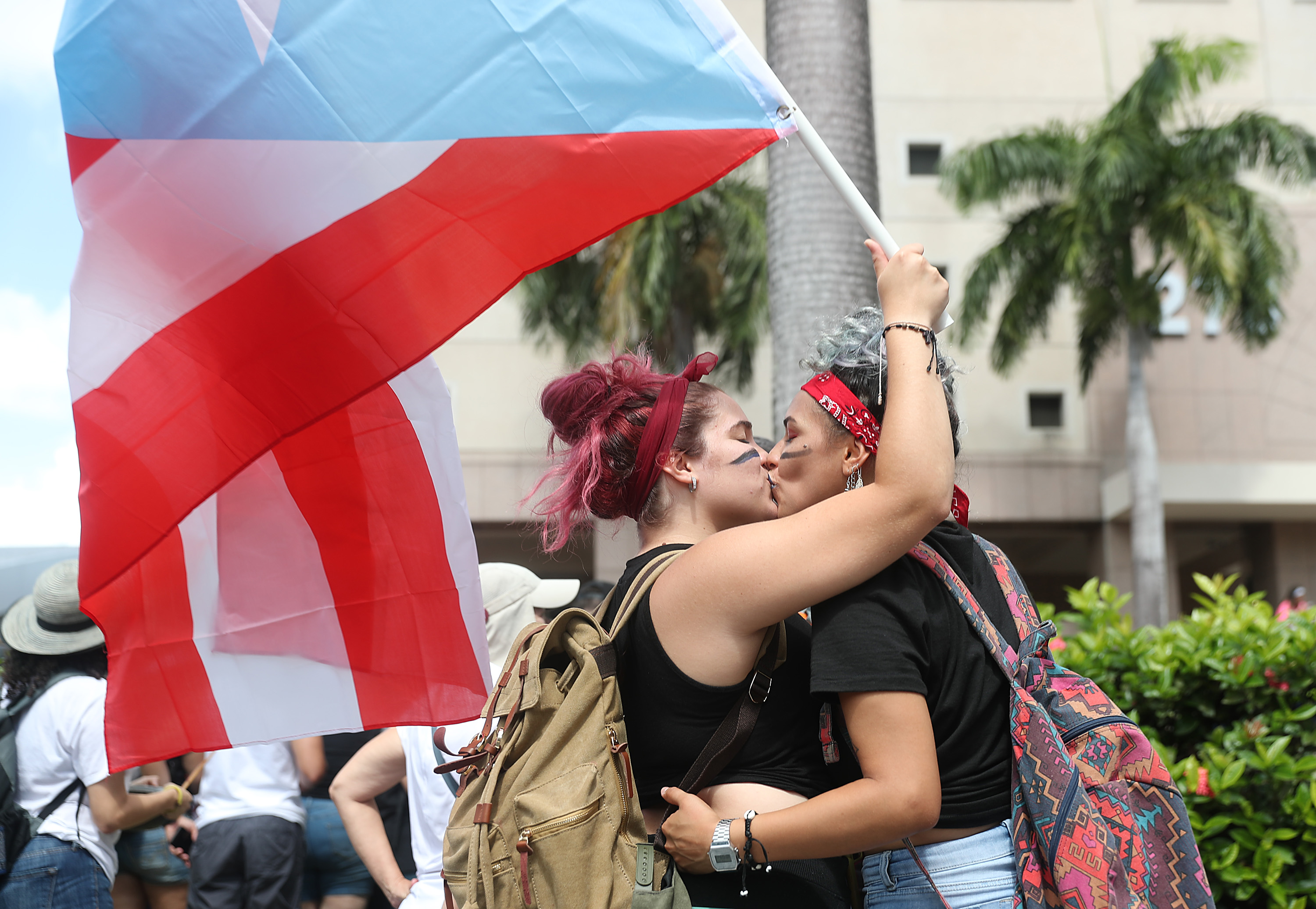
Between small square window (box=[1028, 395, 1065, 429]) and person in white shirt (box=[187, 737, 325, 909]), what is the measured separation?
17.9 m

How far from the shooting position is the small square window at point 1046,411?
20.3 metres

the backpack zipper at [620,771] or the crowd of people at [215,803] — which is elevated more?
the backpack zipper at [620,771]

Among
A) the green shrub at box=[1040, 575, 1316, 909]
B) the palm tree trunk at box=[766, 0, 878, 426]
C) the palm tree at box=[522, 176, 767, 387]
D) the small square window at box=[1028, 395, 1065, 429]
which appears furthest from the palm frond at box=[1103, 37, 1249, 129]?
the green shrub at box=[1040, 575, 1316, 909]

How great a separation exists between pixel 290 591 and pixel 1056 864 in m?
1.88

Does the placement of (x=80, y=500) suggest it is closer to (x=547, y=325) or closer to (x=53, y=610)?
(x=53, y=610)

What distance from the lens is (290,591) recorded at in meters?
2.78

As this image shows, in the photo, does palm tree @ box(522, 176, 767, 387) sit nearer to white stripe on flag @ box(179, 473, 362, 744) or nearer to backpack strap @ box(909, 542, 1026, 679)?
white stripe on flag @ box(179, 473, 362, 744)

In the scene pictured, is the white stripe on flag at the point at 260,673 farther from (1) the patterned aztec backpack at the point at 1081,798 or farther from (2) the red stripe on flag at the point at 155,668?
(1) the patterned aztec backpack at the point at 1081,798

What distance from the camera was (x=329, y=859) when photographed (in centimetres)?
483

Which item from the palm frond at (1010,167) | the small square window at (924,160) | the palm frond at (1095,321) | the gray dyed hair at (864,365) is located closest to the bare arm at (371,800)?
the gray dyed hair at (864,365)

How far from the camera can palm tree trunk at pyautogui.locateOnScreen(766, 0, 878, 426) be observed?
5434 mm

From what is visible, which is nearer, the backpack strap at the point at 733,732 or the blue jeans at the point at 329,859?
the backpack strap at the point at 733,732

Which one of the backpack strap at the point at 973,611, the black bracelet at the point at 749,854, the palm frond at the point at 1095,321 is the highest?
the palm frond at the point at 1095,321

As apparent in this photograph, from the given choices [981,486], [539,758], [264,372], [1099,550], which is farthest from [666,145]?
[1099,550]
